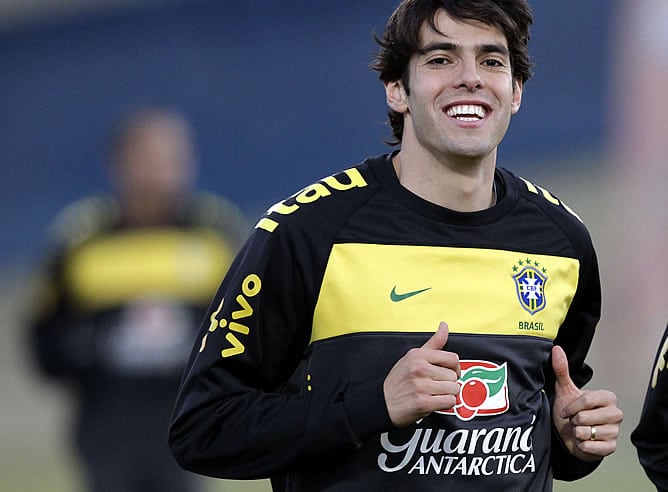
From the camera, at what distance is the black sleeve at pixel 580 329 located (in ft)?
13.3

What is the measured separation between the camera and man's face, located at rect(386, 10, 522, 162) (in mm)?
3824

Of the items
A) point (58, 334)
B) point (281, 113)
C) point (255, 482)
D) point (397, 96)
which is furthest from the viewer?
point (281, 113)

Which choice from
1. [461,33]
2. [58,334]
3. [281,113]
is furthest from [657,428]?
[281,113]

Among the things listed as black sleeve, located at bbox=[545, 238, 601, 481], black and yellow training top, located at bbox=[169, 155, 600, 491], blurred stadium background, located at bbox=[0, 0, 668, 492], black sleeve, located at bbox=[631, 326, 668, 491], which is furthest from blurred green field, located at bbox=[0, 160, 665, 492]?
black and yellow training top, located at bbox=[169, 155, 600, 491]

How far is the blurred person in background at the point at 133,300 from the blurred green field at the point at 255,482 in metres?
2.79

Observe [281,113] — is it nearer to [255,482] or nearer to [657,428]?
[255,482]

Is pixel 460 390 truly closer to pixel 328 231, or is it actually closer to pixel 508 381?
pixel 508 381

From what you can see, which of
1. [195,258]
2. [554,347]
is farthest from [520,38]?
[195,258]

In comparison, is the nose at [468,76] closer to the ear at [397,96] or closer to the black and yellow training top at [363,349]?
the ear at [397,96]

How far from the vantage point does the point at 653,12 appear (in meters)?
12.3

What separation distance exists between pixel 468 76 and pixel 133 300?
148 inches

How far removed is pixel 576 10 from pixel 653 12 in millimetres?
657

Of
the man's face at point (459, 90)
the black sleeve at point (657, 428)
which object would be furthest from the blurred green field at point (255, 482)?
the man's face at point (459, 90)

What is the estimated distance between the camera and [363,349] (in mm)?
3723
